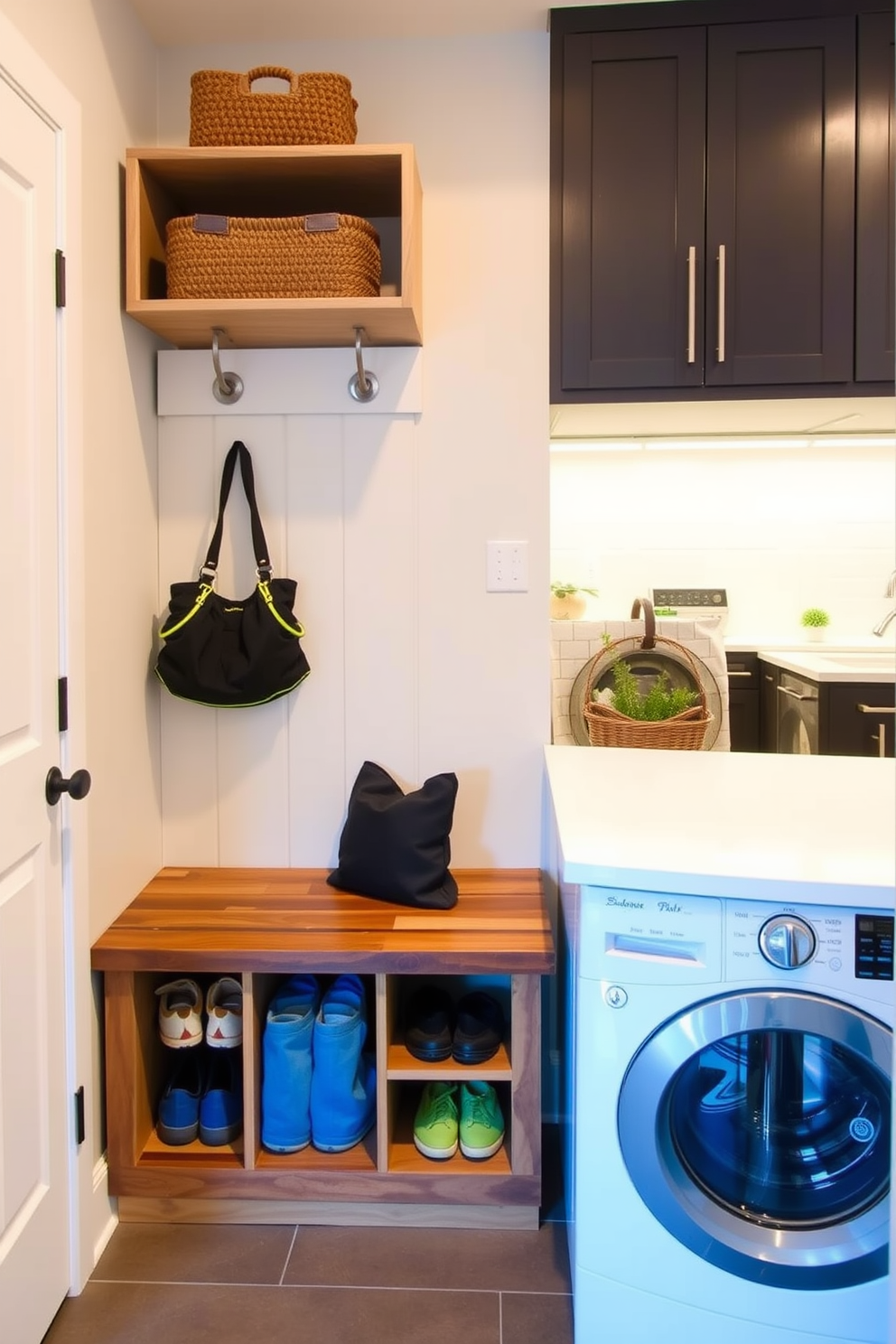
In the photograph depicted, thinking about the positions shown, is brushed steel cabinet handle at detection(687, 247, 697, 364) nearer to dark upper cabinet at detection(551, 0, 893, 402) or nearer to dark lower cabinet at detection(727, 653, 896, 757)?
dark upper cabinet at detection(551, 0, 893, 402)

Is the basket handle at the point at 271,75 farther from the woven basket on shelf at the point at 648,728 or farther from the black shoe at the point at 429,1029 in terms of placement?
the black shoe at the point at 429,1029

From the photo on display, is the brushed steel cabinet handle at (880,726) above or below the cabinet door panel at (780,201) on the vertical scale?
below

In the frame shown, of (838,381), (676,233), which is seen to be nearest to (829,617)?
(838,381)

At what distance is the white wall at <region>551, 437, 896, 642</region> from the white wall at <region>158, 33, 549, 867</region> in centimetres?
164

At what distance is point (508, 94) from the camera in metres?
1.92

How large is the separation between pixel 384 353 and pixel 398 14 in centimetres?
67

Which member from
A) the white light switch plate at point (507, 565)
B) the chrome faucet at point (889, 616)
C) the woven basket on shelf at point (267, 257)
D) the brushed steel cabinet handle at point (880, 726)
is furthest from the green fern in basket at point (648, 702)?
the chrome faucet at point (889, 616)

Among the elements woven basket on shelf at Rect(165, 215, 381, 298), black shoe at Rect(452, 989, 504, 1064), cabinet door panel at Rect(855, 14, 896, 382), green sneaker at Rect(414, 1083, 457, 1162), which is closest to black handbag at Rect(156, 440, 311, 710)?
woven basket on shelf at Rect(165, 215, 381, 298)

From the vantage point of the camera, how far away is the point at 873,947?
1.20 m

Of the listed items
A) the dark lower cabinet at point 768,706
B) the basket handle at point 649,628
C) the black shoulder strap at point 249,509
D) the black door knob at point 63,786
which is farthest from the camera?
the dark lower cabinet at point 768,706

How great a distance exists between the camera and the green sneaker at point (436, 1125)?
1679 millimetres

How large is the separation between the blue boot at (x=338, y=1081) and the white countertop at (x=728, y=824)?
1.98ft

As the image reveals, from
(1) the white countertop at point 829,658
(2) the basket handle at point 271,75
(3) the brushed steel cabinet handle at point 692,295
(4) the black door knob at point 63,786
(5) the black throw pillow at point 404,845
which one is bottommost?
(5) the black throw pillow at point 404,845

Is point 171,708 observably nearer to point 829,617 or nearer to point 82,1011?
point 82,1011
